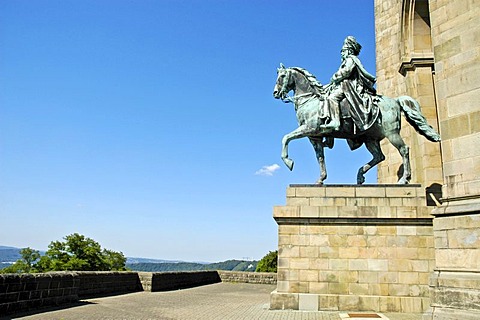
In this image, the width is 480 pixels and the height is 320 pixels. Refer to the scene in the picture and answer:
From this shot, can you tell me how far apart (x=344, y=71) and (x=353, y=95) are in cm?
74

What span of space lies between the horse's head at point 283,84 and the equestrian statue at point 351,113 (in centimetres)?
46

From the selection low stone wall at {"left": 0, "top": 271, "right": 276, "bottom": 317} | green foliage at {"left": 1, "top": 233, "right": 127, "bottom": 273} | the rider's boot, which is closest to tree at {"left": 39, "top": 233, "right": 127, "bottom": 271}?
green foliage at {"left": 1, "top": 233, "right": 127, "bottom": 273}

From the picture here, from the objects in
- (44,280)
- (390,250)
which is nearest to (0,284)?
(44,280)

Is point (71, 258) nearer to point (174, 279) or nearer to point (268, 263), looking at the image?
point (268, 263)

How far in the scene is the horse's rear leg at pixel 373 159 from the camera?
484 inches

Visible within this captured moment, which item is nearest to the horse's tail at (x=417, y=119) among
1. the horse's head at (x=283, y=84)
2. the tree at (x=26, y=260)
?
the horse's head at (x=283, y=84)

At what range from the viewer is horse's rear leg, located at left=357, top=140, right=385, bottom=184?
12.3 meters

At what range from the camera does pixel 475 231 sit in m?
7.14

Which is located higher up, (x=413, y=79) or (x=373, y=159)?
(x=413, y=79)

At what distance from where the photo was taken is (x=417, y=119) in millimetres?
11531

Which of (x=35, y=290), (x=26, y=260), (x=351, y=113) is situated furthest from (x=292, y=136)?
(x=26, y=260)

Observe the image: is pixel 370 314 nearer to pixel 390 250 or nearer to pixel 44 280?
pixel 390 250

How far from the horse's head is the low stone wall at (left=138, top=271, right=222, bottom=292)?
8870 millimetres

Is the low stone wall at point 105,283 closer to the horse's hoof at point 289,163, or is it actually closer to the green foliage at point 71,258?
the horse's hoof at point 289,163
